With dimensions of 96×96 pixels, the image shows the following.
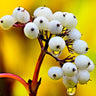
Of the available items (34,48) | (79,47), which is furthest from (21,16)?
(34,48)

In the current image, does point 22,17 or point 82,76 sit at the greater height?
point 22,17

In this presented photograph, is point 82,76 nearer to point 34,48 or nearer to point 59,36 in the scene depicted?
point 59,36

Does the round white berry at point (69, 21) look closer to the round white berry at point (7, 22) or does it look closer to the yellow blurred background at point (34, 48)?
the round white berry at point (7, 22)

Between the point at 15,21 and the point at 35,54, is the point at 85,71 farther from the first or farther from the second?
the point at 35,54

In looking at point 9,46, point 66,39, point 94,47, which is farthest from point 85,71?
point 9,46

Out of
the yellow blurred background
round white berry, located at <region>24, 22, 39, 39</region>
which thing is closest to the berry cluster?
round white berry, located at <region>24, 22, 39, 39</region>

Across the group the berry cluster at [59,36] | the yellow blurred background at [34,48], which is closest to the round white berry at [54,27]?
the berry cluster at [59,36]

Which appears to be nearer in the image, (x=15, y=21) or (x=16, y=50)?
(x=15, y=21)
